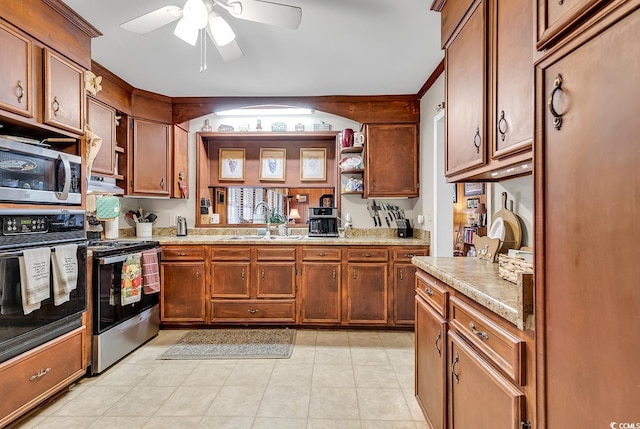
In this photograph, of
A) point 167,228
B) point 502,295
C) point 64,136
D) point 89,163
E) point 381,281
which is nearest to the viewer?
point 502,295

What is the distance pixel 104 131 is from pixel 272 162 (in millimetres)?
1716

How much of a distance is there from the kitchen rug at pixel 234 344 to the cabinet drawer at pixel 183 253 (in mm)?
742

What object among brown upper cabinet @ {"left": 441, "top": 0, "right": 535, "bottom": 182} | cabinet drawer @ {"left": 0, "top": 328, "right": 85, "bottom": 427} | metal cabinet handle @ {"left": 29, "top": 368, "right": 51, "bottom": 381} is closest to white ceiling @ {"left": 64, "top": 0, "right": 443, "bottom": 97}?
brown upper cabinet @ {"left": 441, "top": 0, "right": 535, "bottom": 182}

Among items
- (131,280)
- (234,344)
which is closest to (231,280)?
(234,344)

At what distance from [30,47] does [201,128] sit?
7.01 ft

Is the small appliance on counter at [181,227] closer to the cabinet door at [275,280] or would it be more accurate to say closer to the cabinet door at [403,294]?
the cabinet door at [275,280]

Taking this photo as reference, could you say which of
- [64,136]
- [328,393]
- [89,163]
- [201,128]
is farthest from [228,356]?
[201,128]

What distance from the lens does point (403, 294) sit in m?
3.28

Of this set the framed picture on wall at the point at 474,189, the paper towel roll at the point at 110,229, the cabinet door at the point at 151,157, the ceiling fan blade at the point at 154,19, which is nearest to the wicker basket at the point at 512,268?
the framed picture on wall at the point at 474,189

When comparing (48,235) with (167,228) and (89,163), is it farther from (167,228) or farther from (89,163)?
(167,228)

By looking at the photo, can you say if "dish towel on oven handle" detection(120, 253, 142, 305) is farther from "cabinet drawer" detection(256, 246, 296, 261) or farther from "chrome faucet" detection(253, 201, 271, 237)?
"chrome faucet" detection(253, 201, 271, 237)

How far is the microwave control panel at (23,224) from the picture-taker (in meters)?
1.72

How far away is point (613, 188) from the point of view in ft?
2.09

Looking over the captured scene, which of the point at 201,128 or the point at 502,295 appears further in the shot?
the point at 201,128
